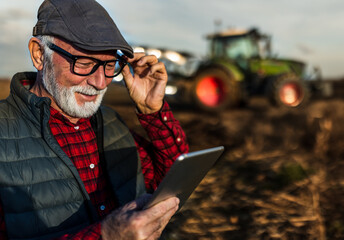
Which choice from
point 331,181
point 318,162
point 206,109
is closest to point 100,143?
point 331,181

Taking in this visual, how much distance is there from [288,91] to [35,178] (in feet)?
30.3

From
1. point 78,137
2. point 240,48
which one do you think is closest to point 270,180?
point 78,137

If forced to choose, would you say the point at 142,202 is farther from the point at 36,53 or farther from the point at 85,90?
the point at 36,53

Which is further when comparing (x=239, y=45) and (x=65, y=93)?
(x=239, y=45)

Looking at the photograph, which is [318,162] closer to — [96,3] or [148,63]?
[148,63]

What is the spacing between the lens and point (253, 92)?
1016 centimetres

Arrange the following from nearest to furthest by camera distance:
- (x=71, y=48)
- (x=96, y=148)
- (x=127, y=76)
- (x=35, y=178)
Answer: (x=35, y=178) → (x=71, y=48) → (x=96, y=148) → (x=127, y=76)

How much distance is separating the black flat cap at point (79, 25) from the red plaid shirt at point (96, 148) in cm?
40

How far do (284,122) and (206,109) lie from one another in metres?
2.61

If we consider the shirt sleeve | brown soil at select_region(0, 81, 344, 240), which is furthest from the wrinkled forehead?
brown soil at select_region(0, 81, 344, 240)

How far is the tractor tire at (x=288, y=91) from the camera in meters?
9.48

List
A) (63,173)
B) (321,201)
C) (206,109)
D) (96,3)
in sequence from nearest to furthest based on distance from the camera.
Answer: (63,173), (96,3), (321,201), (206,109)

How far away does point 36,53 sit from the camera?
1742mm

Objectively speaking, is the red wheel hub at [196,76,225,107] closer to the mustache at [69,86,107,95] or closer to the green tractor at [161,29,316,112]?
the green tractor at [161,29,316,112]
